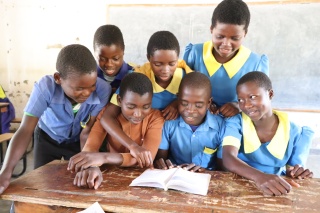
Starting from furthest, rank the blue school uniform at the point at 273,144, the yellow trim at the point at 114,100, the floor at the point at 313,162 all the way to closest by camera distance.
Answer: the floor at the point at 313,162
the yellow trim at the point at 114,100
the blue school uniform at the point at 273,144

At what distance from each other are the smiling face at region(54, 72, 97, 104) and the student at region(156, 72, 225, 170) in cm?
50

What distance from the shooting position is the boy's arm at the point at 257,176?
118 centimetres

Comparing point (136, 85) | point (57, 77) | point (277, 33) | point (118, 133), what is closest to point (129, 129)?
point (118, 133)

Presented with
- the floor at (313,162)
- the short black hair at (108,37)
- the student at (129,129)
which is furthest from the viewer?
the floor at (313,162)

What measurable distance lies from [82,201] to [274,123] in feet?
3.55

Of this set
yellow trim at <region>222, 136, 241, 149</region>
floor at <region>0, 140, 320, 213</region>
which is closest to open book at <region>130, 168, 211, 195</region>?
yellow trim at <region>222, 136, 241, 149</region>

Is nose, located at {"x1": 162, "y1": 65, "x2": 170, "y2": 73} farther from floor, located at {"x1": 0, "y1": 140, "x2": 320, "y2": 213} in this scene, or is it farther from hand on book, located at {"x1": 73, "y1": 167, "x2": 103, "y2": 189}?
floor, located at {"x1": 0, "y1": 140, "x2": 320, "y2": 213}

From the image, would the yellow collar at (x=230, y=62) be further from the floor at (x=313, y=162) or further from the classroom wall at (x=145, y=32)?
the floor at (x=313, y=162)

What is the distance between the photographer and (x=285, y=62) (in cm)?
389

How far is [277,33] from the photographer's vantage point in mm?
3854

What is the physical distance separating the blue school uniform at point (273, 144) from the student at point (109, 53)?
0.75 m

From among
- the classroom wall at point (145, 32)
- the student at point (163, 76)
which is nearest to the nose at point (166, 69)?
the student at point (163, 76)

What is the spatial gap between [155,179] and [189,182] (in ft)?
0.46

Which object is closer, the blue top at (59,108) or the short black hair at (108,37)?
the blue top at (59,108)
